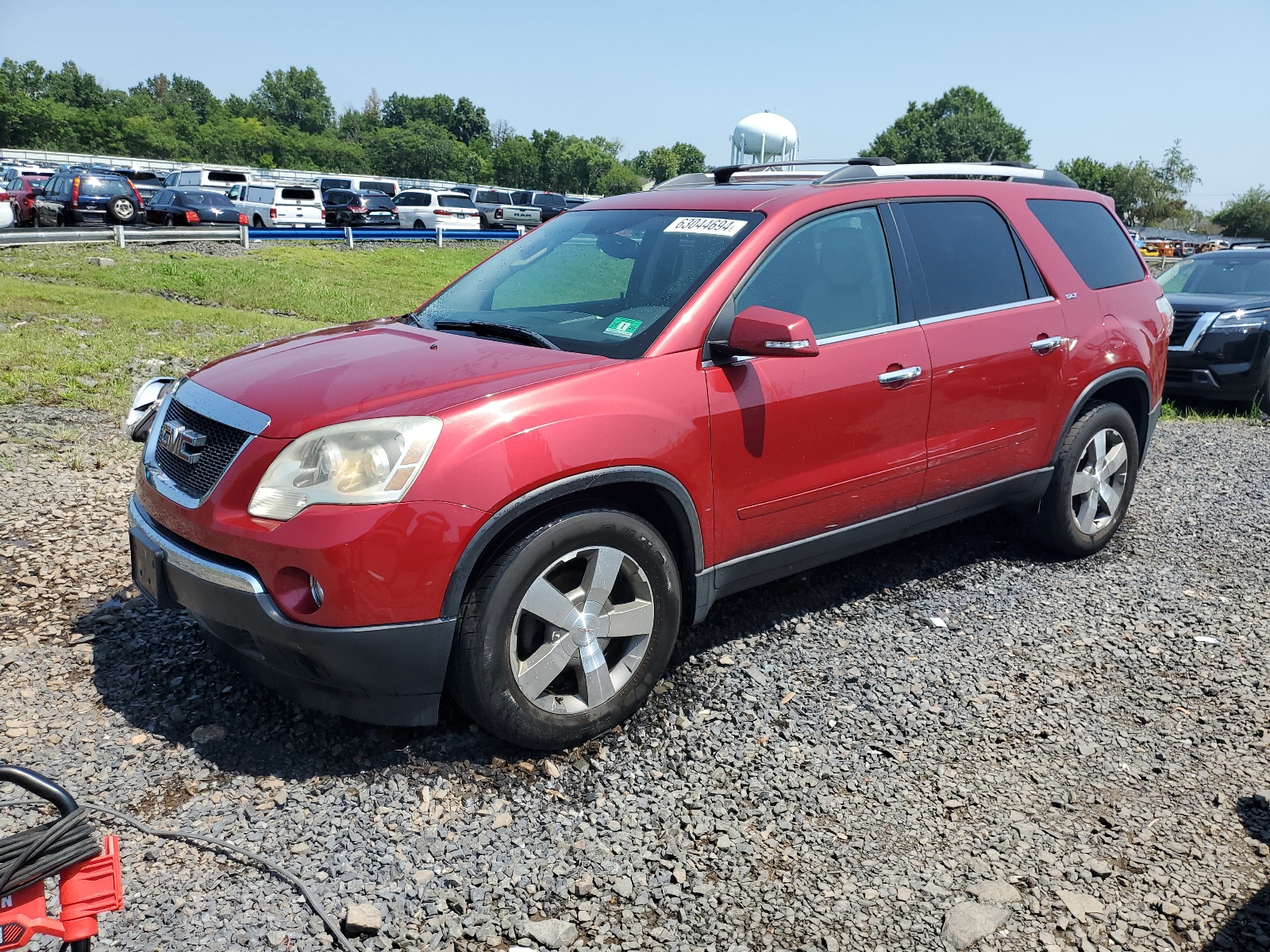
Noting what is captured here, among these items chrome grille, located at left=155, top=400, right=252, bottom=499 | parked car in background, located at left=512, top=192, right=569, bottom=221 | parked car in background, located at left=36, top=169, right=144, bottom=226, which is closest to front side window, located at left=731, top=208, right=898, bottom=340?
chrome grille, located at left=155, top=400, right=252, bottom=499

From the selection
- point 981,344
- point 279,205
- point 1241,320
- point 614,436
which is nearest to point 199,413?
point 614,436

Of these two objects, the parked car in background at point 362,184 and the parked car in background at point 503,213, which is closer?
the parked car in background at point 503,213

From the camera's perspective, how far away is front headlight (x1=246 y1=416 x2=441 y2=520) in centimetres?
286

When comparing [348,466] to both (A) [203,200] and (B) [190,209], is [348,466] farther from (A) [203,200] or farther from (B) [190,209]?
(A) [203,200]

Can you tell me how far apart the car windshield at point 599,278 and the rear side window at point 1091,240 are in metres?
2.05

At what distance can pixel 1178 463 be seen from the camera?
24.7 feet

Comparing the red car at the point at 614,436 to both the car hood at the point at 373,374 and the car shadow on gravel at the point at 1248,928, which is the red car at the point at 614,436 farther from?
the car shadow on gravel at the point at 1248,928

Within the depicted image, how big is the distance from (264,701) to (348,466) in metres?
1.17

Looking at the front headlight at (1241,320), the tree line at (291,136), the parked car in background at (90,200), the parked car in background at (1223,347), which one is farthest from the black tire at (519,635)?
the tree line at (291,136)

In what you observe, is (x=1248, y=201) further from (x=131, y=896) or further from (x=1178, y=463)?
→ (x=131, y=896)

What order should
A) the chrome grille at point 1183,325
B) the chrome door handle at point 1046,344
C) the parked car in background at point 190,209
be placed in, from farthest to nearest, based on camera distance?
1. the parked car in background at point 190,209
2. the chrome grille at point 1183,325
3. the chrome door handle at point 1046,344

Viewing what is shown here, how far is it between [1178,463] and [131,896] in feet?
24.6

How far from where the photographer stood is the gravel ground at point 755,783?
8.48 feet

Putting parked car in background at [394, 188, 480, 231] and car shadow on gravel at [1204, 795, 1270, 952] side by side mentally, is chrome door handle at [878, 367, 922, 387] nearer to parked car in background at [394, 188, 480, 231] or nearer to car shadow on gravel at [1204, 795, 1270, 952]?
car shadow on gravel at [1204, 795, 1270, 952]
